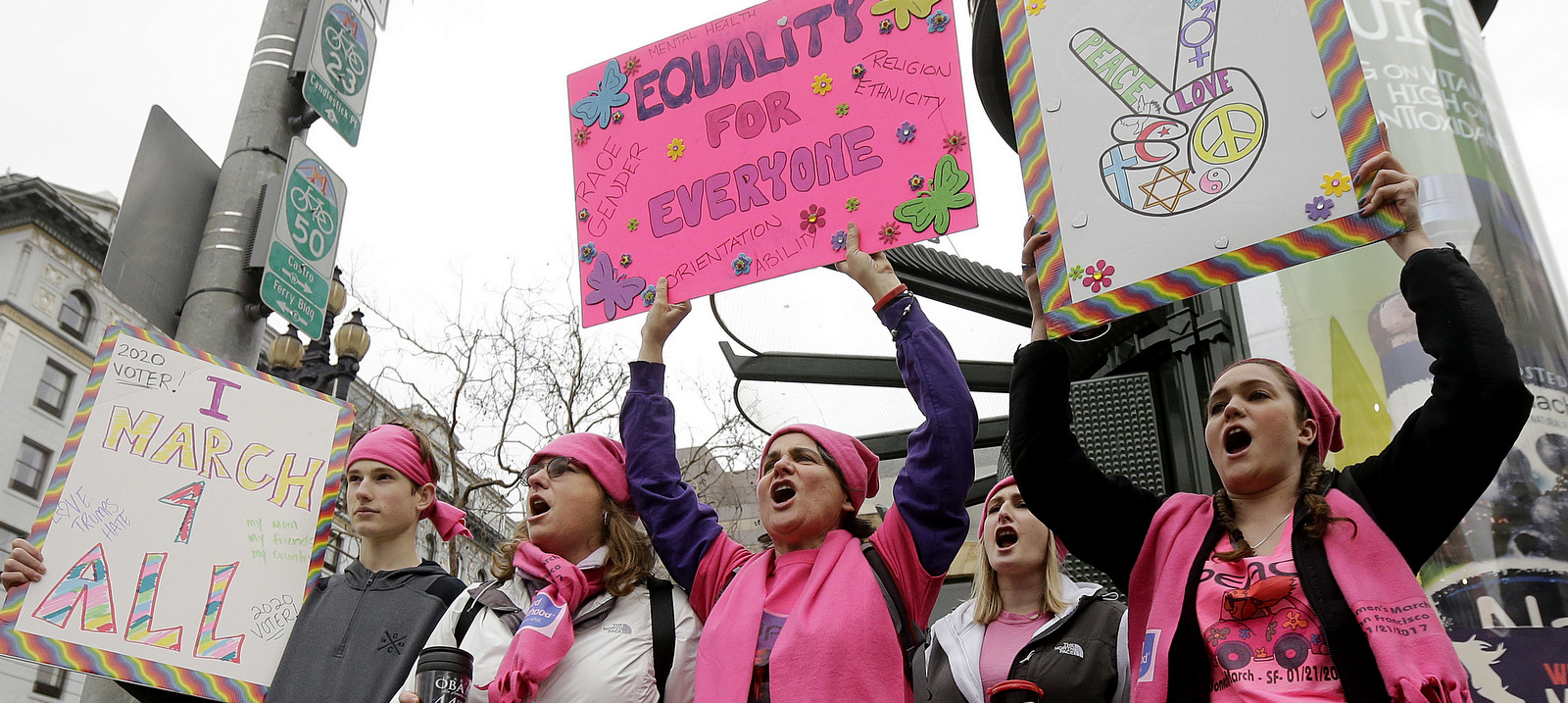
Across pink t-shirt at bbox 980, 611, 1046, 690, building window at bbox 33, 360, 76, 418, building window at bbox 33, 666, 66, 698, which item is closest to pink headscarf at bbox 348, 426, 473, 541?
pink t-shirt at bbox 980, 611, 1046, 690

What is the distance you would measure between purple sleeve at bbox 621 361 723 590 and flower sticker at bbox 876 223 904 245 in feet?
2.40

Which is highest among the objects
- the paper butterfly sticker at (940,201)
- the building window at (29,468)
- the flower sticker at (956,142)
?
the building window at (29,468)

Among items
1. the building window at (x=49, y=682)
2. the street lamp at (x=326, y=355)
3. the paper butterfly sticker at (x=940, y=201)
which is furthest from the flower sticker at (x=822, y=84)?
the building window at (x=49, y=682)

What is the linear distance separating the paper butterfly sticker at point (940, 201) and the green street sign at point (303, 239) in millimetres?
2165

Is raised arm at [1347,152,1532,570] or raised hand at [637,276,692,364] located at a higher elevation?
raised hand at [637,276,692,364]

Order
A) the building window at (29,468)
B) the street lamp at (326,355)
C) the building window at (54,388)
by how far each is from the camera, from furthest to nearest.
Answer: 1. the building window at (54,388)
2. the building window at (29,468)
3. the street lamp at (326,355)

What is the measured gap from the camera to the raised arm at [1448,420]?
218 cm

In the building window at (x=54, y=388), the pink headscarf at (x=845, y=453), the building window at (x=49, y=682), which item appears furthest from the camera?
the building window at (x=54, y=388)

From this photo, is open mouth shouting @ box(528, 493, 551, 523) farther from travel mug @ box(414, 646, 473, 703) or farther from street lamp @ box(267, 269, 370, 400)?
street lamp @ box(267, 269, 370, 400)

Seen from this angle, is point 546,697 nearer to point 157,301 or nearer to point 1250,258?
point 1250,258

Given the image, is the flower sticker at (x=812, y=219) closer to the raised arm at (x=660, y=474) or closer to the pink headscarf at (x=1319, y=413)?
the raised arm at (x=660, y=474)

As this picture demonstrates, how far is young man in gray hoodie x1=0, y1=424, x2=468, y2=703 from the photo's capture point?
10.6 feet

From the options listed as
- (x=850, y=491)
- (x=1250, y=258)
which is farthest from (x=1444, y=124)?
(x=850, y=491)

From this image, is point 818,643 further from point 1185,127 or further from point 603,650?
point 1185,127
